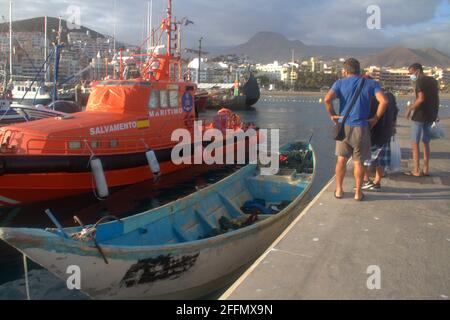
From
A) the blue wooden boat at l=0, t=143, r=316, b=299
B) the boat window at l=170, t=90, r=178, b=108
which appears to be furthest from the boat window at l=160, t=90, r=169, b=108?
the blue wooden boat at l=0, t=143, r=316, b=299

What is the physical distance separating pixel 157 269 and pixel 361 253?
2441 millimetres

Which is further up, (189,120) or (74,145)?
(189,120)

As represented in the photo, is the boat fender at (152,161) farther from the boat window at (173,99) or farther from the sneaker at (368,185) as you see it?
the sneaker at (368,185)

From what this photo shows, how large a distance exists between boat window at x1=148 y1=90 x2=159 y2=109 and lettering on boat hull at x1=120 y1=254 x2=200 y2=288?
802 cm

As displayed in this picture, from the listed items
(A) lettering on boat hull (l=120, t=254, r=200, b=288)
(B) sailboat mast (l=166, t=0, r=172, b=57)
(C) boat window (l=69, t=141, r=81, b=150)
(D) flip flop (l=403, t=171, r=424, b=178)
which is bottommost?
(A) lettering on boat hull (l=120, t=254, r=200, b=288)

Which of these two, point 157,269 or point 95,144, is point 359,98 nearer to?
point 157,269

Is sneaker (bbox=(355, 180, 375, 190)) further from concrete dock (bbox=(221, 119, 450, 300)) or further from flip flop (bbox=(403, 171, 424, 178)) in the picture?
flip flop (bbox=(403, 171, 424, 178))

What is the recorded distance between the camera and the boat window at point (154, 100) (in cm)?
1302

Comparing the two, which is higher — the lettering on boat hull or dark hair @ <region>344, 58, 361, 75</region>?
dark hair @ <region>344, 58, 361, 75</region>

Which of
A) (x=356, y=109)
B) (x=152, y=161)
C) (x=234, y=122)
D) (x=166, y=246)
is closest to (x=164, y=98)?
(x=152, y=161)

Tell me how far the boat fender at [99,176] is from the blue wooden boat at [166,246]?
344 cm

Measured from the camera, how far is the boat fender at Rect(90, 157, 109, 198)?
10.6 metres

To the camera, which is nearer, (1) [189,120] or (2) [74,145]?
(2) [74,145]

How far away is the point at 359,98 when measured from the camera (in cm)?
592
